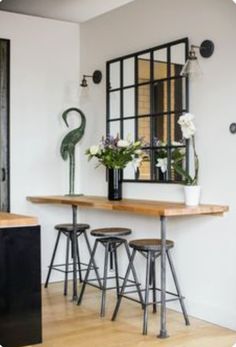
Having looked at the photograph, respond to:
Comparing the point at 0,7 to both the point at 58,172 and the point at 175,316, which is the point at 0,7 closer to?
the point at 58,172

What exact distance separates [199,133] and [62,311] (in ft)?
5.52

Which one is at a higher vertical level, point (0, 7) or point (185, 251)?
point (0, 7)

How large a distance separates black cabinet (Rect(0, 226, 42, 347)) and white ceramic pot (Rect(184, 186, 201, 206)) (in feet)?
3.81

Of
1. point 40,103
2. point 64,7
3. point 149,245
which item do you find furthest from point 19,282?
point 64,7

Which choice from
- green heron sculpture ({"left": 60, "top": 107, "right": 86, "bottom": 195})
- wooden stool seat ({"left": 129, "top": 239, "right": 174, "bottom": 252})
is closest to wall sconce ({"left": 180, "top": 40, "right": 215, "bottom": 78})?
wooden stool seat ({"left": 129, "top": 239, "right": 174, "bottom": 252})

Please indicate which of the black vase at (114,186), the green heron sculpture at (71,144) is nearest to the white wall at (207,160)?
the black vase at (114,186)

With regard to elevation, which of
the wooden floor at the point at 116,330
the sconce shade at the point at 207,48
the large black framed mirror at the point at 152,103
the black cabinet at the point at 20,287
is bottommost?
the wooden floor at the point at 116,330

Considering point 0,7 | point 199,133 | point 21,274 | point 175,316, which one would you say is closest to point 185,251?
point 175,316

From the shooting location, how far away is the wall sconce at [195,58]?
3.65 m

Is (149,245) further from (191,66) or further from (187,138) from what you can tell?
(191,66)

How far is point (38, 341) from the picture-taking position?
3.04m

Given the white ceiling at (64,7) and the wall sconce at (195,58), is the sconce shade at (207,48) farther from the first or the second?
the white ceiling at (64,7)

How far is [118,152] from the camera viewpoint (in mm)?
4164

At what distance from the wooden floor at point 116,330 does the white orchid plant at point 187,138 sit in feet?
3.28
